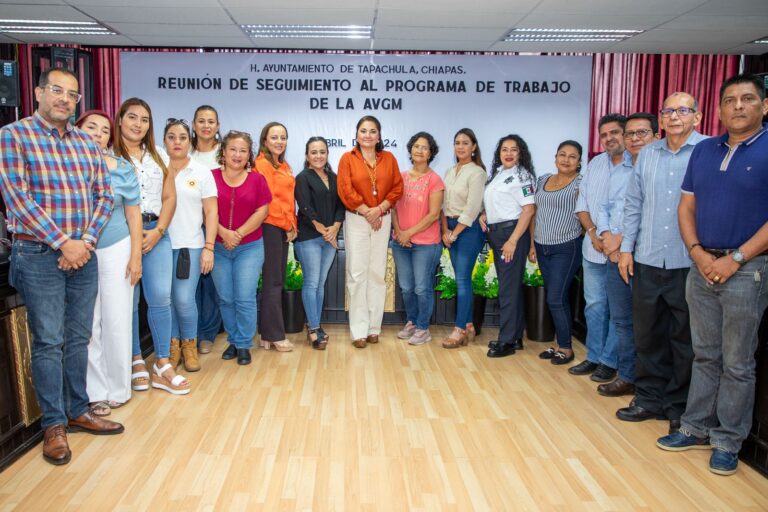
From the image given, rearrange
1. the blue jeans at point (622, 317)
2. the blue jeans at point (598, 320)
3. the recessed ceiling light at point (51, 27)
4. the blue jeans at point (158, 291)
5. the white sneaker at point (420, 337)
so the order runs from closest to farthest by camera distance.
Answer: the blue jeans at point (158, 291), the blue jeans at point (622, 317), the blue jeans at point (598, 320), the white sneaker at point (420, 337), the recessed ceiling light at point (51, 27)

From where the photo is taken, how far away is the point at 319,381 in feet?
12.1

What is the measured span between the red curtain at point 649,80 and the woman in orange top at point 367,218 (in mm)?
3161

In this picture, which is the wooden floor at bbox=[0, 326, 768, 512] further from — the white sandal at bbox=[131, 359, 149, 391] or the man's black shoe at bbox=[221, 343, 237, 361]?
the man's black shoe at bbox=[221, 343, 237, 361]

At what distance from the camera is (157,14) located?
488 centimetres

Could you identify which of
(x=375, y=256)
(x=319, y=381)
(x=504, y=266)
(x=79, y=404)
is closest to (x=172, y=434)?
(x=79, y=404)

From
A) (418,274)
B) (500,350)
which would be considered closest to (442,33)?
(418,274)

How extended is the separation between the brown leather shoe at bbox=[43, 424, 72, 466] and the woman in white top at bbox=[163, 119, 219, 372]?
1109 mm

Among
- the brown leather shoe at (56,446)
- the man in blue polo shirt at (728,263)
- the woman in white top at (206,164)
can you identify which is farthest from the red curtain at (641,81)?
the brown leather shoe at (56,446)

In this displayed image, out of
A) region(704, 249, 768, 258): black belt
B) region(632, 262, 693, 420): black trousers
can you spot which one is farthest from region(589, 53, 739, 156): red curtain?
region(704, 249, 768, 258): black belt

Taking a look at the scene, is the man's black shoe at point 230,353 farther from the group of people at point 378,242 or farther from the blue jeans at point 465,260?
the blue jeans at point 465,260

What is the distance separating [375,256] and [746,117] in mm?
2519

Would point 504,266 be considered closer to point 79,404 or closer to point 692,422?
point 692,422

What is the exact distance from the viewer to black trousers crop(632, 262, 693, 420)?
2.95 meters

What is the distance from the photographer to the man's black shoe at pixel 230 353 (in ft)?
13.6
